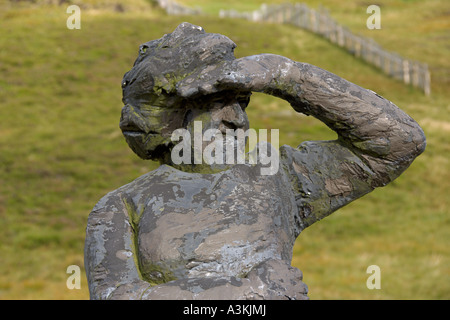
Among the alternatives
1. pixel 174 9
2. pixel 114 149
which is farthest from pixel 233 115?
pixel 174 9

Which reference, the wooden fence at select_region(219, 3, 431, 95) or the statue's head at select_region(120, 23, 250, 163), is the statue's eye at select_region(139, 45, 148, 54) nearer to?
the statue's head at select_region(120, 23, 250, 163)

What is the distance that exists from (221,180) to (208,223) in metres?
0.24

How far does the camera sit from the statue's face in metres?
2.83

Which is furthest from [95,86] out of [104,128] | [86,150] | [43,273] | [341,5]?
[341,5]

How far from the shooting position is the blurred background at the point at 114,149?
34.2 feet

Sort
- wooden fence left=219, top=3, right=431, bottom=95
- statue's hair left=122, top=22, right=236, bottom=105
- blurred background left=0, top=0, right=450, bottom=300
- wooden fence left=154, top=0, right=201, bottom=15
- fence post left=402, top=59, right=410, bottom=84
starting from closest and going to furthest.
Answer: statue's hair left=122, top=22, right=236, bottom=105 → blurred background left=0, top=0, right=450, bottom=300 → wooden fence left=219, top=3, right=431, bottom=95 → fence post left=402, top=59, right=410, bottom=84 → wooden fence left=154, top=0, right=201, bottom=15

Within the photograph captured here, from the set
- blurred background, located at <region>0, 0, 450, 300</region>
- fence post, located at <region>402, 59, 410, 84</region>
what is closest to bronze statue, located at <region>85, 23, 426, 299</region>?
blurred background, located at <region>0, 0, 450, 300</region>

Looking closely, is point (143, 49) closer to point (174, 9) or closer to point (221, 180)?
point (221, 180)

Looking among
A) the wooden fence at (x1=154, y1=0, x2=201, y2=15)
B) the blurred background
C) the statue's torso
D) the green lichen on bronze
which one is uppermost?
the statue's torso

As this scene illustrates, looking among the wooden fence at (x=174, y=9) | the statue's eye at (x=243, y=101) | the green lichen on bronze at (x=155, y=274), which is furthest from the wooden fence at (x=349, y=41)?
the green lichen on bronze at (x=155, y=274)

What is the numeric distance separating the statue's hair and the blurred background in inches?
280

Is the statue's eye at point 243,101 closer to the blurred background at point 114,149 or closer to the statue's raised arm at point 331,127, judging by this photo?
the statue's raised arm at point 331,127

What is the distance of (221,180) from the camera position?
2.78 meters
